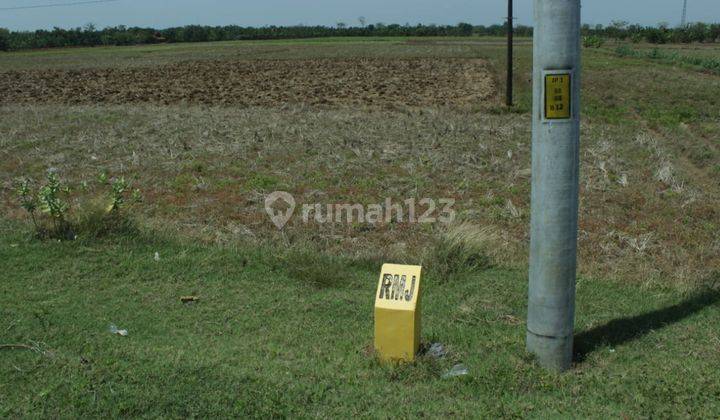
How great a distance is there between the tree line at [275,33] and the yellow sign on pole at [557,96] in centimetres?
6901

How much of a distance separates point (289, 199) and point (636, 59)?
37.0 meters

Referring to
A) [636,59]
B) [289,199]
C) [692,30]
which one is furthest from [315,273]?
[692,30]

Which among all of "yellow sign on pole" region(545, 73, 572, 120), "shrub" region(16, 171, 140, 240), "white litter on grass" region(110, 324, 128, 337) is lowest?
"white litter on grass" region(110, 324, 128, 337)

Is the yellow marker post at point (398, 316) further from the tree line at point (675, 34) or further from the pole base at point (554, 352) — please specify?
the tree line at point (675, 34)

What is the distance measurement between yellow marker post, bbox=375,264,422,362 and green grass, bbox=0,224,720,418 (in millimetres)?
130

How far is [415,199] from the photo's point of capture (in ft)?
31.4

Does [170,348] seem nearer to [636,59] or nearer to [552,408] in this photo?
[552,408]

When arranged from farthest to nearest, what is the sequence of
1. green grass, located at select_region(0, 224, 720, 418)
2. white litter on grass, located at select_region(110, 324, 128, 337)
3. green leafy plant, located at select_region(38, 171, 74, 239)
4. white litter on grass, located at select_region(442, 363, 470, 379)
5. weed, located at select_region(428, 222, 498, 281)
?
1. green leafy plant, located at select_region(38, 171, 74, 239)
2. weed, located at select_region(428, 222, 498, 281)
3. white litter on grass, located at select_region(110, 324, 128, 337)
4. white litter on grass, located at select_region(442, 363, 470, 379)
5. green grass, located at select_region(0, 224, 720, 418)

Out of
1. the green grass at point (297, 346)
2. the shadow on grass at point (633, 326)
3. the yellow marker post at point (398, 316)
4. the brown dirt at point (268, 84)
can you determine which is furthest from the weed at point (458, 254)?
the brown dirt at point (268, 84)

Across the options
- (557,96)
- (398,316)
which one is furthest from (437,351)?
(557,96)

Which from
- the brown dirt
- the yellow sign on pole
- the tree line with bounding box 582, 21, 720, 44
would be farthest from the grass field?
the tree line with bounding box 582, 21, 720, 44

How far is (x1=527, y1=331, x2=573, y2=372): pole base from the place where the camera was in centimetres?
413

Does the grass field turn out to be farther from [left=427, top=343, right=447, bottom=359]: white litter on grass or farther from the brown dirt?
the brown dirt

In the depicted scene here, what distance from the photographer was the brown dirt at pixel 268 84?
77.7 feet
